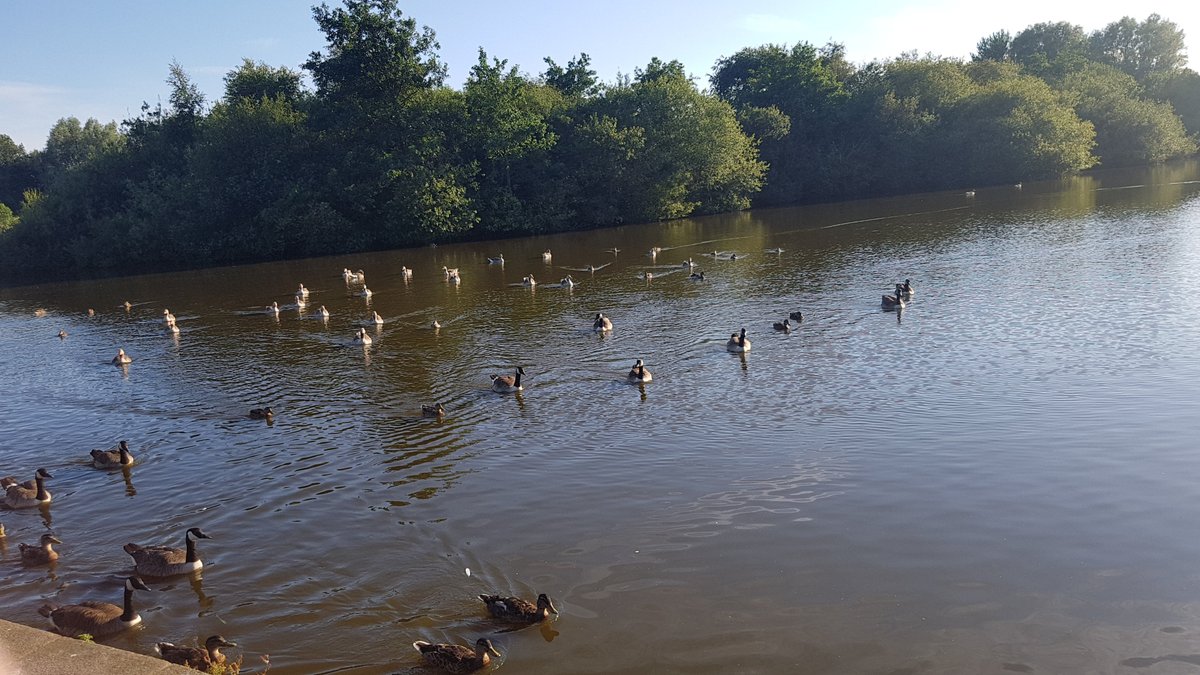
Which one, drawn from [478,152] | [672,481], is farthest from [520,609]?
[478,152]

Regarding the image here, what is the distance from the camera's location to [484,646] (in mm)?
9852

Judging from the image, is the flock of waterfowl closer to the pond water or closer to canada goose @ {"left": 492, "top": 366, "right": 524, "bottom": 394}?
the pond water

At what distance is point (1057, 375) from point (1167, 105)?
103 meters

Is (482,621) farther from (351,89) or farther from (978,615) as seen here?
(351,89)

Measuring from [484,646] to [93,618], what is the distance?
5.22 metres

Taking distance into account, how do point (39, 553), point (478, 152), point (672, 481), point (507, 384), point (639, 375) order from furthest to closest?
point (478, 152)
point (507, 384)
point (639, 375)
point (672, 481)
point (39, 553)

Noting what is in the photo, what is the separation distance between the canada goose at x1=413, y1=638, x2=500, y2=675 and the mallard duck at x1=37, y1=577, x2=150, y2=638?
168 inches

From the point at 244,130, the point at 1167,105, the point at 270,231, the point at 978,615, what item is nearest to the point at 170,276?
the point at 270,231

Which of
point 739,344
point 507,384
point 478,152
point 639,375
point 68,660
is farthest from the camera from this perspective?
point 478,152

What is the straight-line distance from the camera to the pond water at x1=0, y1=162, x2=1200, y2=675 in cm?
1041

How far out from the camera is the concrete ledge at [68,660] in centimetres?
666

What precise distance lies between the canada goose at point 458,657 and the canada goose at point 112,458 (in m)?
10.8

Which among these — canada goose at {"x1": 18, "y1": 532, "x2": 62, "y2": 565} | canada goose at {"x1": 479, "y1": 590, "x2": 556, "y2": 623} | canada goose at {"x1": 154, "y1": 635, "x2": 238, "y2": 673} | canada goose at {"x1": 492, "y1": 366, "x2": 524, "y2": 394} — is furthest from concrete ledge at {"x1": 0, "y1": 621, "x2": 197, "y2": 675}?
canada goose at {"x1": 492, "y1": 366, "x2": 524, "y2": 394}

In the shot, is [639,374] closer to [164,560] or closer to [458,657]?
[164,560]
